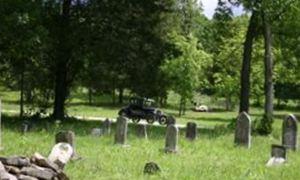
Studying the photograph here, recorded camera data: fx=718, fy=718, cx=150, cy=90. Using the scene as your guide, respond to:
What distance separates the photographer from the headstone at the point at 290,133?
22494 millimetres

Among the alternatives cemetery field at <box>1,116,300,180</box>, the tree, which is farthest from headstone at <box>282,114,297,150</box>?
the tree

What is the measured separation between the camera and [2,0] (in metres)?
32.2

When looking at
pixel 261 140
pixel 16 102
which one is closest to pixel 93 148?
pixel 261 140

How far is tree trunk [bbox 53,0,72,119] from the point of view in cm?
3550

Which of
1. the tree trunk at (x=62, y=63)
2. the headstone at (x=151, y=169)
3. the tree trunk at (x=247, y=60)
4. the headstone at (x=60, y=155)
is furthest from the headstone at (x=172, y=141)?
the tree trunk at (x=62, y=63)

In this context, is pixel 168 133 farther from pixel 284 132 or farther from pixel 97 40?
pixel 97 40

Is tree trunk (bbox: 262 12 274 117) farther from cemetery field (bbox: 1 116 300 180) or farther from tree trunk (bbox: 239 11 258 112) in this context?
cemetery field (bbox: 1 116 300 180)

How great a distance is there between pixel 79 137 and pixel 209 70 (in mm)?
54218

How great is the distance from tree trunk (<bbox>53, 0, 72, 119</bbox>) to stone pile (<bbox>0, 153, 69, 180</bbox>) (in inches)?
885

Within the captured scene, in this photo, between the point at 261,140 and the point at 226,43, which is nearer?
the point at 261,140

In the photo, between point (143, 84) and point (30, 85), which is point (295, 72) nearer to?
point (143, 84)

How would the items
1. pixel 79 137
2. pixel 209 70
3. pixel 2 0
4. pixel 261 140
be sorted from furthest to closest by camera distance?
pixel 209 70 < pixel 2 0 < pixel 261 140 < pixel 79 137

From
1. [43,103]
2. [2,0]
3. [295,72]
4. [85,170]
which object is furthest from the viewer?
[295,72]

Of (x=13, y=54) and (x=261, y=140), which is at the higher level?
(x=13, y=54)
